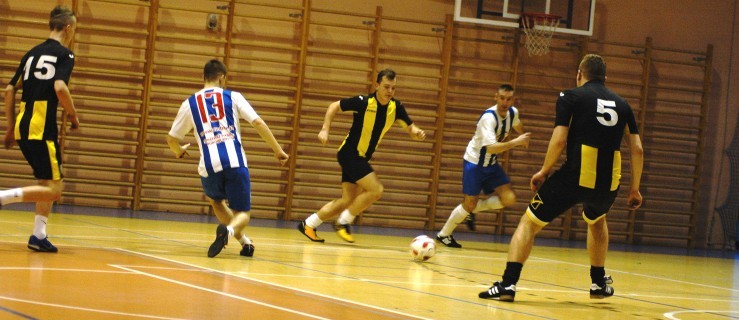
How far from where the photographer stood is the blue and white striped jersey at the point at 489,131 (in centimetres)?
1071

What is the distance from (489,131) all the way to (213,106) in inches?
157

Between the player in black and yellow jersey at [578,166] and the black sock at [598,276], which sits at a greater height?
the player in black and yellow jersey at [578,166]

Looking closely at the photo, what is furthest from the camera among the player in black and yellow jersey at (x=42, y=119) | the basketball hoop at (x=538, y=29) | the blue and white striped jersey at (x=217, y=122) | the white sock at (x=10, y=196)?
the basketball hoop at (x=538, y=29)

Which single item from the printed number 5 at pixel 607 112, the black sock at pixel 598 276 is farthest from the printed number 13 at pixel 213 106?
the black sock at pixel 598 276

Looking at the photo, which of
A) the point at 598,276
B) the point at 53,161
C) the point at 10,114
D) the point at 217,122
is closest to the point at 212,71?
the point at 217,122

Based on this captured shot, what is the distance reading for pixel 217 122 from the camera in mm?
7559

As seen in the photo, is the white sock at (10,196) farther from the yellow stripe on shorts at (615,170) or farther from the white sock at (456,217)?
the white sock at (456,217)

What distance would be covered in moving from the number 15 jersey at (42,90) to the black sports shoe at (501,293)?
318cm

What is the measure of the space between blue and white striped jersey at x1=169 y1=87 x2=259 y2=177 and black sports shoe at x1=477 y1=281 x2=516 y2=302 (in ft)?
7.56

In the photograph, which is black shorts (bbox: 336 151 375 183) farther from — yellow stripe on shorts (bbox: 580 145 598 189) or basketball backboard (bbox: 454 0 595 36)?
basketball backboard (bbox: 454 0 595 36)

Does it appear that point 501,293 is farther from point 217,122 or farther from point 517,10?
point 517,10

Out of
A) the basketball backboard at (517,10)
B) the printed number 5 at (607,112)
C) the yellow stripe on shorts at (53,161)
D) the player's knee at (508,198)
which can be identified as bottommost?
the player's knee at (508,198)

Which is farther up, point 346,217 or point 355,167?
point 355,167

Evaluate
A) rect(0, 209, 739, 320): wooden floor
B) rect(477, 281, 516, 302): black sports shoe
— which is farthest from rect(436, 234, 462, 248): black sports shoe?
rect(477, 281, 516, 302): black sports shoe
